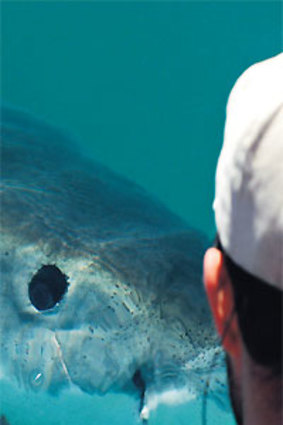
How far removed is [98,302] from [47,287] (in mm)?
244

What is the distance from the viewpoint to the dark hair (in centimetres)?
49

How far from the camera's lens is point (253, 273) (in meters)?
0.50

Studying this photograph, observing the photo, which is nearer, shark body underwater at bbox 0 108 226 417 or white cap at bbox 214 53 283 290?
white cap at bbox 214 53 283 290

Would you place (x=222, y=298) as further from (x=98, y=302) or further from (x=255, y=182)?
(x=98, y=302)

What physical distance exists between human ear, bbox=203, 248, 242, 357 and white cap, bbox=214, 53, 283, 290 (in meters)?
0.04

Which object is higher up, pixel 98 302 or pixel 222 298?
pixel 222 298

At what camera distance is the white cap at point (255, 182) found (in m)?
0.48

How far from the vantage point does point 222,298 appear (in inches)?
22.7

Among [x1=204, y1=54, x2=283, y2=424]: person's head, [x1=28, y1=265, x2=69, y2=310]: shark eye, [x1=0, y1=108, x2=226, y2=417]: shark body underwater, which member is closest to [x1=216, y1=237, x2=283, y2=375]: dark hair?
[x1=204, y1=54, x2=283, y2=424]: person's head

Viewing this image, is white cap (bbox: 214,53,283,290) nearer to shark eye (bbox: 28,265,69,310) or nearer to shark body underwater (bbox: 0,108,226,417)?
shark body underwater (bbox: 0,108,226,417)

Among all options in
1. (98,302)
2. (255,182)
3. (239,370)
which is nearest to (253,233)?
(255,182)

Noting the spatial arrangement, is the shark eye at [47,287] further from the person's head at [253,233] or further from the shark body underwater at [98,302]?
Result: the person's head at [253,233]

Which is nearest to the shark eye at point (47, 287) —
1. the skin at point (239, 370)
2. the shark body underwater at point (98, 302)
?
the shark body underwater at point (98, 302)

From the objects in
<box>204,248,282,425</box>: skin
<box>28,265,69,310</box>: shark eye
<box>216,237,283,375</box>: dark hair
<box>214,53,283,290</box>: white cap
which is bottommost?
<box>28,265,69,310</box>: shark eye
